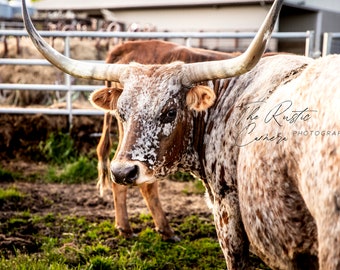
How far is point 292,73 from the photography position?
2.61 m

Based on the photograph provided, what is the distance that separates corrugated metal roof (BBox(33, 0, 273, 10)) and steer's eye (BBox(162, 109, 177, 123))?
13.1 metres

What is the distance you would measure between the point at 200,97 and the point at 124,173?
68cm

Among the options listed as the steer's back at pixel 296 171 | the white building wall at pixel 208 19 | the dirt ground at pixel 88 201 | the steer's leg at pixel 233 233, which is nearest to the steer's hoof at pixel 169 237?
the dirt ground at pixel 88 201

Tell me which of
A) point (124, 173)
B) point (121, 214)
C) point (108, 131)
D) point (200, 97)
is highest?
point (200, 97)

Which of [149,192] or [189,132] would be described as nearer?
[189,132]

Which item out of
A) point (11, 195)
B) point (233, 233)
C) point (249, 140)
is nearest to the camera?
point (249, 140)

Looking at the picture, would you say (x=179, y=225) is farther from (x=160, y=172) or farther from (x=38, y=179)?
(x=38, y=179)

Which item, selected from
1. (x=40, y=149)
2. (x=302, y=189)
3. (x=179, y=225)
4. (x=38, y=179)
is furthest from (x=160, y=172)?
(x=40, y=149)

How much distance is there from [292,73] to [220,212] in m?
0.93

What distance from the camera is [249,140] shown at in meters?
2.45

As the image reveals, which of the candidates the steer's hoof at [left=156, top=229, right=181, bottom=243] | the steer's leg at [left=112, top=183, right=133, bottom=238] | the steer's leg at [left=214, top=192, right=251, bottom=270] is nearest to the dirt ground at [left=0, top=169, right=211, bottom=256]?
the steer's leg at [left=112, top=183, right=133, bottom=238]

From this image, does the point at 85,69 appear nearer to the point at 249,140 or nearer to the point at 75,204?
the point at 249,140

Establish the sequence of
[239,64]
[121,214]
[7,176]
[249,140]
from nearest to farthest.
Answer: [249,140], [239,64], [121,214], [7,176]

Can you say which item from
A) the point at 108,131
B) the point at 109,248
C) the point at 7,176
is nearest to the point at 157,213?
the point at 109,248
